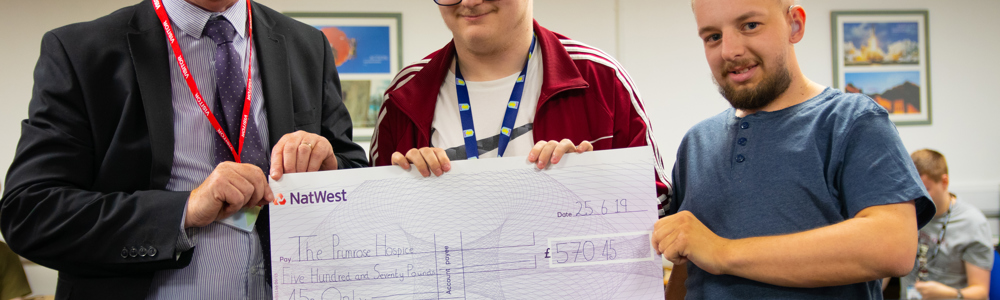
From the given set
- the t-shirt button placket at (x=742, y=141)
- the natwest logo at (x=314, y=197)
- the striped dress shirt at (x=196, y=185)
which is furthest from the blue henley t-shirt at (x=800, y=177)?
the striped dress shirt at (x=196, y=185)

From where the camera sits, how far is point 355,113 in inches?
195

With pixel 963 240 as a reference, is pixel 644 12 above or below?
above

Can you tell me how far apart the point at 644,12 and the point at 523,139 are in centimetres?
398

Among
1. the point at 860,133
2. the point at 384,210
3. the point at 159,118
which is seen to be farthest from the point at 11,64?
the point at 860,133

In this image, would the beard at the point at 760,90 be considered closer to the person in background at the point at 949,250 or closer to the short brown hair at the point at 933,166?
the person in background at the point at 949,250

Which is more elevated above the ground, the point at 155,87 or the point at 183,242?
the point at 155,87

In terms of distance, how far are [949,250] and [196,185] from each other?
4358mm

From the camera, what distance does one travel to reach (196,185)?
1.42 m

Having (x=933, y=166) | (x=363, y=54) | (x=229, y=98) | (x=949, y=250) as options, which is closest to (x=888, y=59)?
(x=933, y=166)

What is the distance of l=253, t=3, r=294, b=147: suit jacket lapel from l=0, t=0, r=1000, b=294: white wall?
3.42 m

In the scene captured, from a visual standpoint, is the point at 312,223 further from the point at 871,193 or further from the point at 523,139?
the point at 871,193

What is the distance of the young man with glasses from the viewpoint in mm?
1560

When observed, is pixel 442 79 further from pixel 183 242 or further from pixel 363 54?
pixel 363 54

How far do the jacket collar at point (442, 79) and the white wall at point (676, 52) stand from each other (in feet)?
11.1
